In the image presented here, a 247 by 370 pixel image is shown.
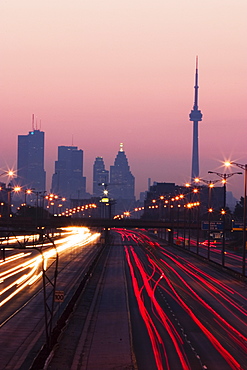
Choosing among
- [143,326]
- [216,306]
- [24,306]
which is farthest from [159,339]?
[216,306]

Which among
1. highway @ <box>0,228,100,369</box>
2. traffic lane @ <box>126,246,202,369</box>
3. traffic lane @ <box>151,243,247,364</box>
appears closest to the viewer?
traffic lane @ <box>126,246,202,369</box>

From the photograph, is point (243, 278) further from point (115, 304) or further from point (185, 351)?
point (185, 351)

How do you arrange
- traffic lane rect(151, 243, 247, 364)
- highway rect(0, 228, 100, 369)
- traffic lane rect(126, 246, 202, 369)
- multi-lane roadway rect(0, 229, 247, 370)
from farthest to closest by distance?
traffic lane rect(151, 243, 247, 364), highway rect(0, 228, 100, 369), multi-lane roadway rect(0, 229, 247, 370), traffic lane rect(126, 246, 202, 369)

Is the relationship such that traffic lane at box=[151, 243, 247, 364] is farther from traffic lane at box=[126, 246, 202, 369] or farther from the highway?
the highway

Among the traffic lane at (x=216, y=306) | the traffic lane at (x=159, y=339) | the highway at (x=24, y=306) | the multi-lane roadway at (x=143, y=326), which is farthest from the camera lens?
the traffic lane at (x=216, y=306)

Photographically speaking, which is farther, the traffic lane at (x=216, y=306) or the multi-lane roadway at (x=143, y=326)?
the traffic lane at (x=216, y=306)

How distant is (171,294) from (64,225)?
259ft

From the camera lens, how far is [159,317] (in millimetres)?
48406

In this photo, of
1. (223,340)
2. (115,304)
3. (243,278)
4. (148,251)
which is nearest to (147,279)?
(243,278)

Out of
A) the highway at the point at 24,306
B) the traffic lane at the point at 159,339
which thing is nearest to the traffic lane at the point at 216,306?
the traffic lane at the point at 159,339

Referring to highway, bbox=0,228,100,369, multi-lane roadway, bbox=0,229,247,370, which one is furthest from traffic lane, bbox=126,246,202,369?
highway, bbox=0,228,100,369

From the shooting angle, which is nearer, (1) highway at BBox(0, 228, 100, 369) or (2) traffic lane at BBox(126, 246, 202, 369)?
(2) traffic lane at BBox(126, 246, 202, 369)

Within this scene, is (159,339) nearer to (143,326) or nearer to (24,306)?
(143,326)

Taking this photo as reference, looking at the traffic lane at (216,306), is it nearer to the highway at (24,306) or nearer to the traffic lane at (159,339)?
the traffic lane at (159,339)
